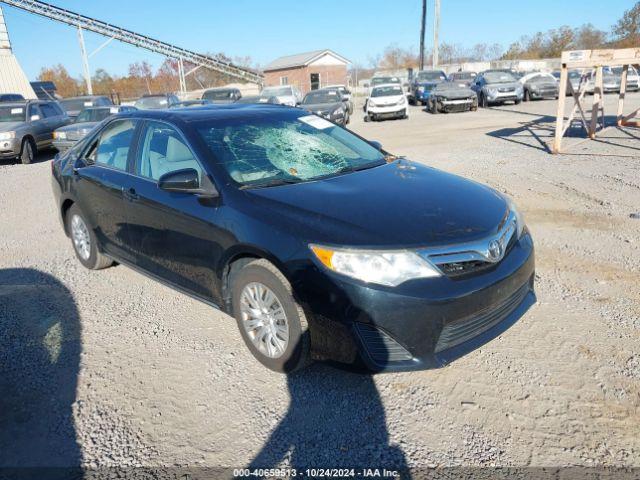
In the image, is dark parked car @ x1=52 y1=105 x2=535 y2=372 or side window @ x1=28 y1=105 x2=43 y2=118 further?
side window @ x1=28 y1=105 x2=43 y2=118

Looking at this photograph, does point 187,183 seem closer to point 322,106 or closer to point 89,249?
point 89,249

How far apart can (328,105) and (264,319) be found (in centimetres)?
1577

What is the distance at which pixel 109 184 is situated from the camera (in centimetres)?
420

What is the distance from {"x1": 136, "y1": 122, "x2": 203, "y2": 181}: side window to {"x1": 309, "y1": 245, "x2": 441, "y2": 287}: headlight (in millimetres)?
1549

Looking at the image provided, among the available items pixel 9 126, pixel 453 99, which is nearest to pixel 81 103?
pixel 9 126

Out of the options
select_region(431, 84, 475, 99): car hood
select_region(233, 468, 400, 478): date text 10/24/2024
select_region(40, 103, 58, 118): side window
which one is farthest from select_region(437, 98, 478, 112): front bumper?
select_region(233, 468, 400, 478): date text 10/24/2024

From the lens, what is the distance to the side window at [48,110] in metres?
14.1

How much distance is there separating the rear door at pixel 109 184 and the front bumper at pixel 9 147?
31.8 ft

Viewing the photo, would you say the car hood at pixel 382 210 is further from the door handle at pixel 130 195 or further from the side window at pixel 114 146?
the side window at pixel 114 146

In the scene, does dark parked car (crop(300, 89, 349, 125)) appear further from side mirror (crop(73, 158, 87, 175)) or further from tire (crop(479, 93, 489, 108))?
side mirror (crop(73, 158, 87, 175))

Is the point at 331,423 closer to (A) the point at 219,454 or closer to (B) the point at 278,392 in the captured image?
(B) the point at 278,392

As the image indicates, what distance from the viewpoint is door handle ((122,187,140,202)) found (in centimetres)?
387

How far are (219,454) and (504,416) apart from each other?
154 centimetres

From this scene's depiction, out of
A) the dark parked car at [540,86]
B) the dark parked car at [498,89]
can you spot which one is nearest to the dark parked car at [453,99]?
the dark parked car at [498,89]
